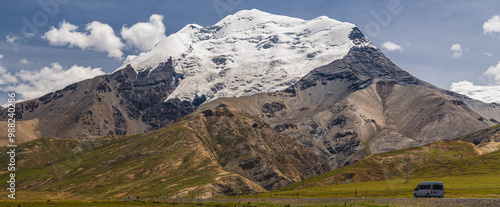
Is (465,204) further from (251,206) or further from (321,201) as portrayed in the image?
(251,206)

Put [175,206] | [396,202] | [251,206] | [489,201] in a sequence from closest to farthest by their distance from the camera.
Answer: [489,201]
[396,202]
[251,206]
[175,206]

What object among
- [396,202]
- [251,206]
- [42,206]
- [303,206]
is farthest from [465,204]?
[42,206]

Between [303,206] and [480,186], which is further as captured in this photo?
[480,186]

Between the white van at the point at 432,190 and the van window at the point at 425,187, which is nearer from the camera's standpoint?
the white van at the point at 432,190

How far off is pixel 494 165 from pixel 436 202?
123774 millimetres

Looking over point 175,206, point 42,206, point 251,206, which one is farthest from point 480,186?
point 42,206

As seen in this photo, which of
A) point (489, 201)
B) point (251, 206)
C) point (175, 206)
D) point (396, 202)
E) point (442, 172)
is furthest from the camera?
point (442, 172)

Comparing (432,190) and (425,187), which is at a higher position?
(425,187)

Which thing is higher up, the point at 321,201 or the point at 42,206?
the point at 42,206

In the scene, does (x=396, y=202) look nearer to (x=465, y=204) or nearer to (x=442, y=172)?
(x=465, y=204)

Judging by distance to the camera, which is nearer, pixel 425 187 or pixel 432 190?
pixel 432 190

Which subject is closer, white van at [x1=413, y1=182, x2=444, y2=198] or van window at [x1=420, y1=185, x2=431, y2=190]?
white van at [x1=413, y1=182, x2=444, y2=198]

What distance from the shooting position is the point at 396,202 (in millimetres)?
71812

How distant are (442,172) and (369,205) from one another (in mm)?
117890
